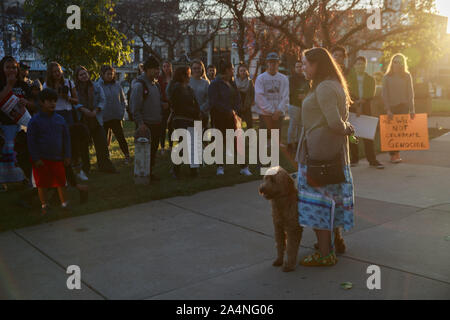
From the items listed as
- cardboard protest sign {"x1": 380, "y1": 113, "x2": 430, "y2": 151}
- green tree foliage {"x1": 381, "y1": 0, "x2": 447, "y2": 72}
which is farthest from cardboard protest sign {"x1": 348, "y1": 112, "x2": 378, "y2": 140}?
green tree foliage {"x1": 381, "y1": 0, "x2": 447, "y2": 72}

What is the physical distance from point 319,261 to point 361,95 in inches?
204

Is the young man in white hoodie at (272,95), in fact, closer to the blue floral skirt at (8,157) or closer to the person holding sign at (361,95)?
the person holding sign at (361,95)

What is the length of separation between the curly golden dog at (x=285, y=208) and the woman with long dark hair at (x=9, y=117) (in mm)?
4373

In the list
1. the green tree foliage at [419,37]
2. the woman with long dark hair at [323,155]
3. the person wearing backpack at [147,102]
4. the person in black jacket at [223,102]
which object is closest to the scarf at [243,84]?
the person in black jacket at [223,102]

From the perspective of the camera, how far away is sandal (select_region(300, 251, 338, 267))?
3.97 m

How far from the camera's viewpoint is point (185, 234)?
4.94m

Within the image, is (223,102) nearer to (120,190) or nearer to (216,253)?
(120,190)

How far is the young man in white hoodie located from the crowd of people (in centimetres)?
2

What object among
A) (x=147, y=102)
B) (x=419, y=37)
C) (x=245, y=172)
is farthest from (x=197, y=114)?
(x=419, y=37)

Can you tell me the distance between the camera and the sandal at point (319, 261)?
13.0 feet

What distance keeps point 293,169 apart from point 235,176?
3.95 feet

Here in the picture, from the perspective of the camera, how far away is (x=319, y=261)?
3.96m

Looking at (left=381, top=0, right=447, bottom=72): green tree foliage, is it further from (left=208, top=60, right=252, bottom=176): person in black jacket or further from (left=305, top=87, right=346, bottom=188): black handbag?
(left=305, top=87, right=346, bottom=188): black handbag

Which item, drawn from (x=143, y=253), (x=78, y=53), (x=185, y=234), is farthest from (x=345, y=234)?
(x=78, y=53)
